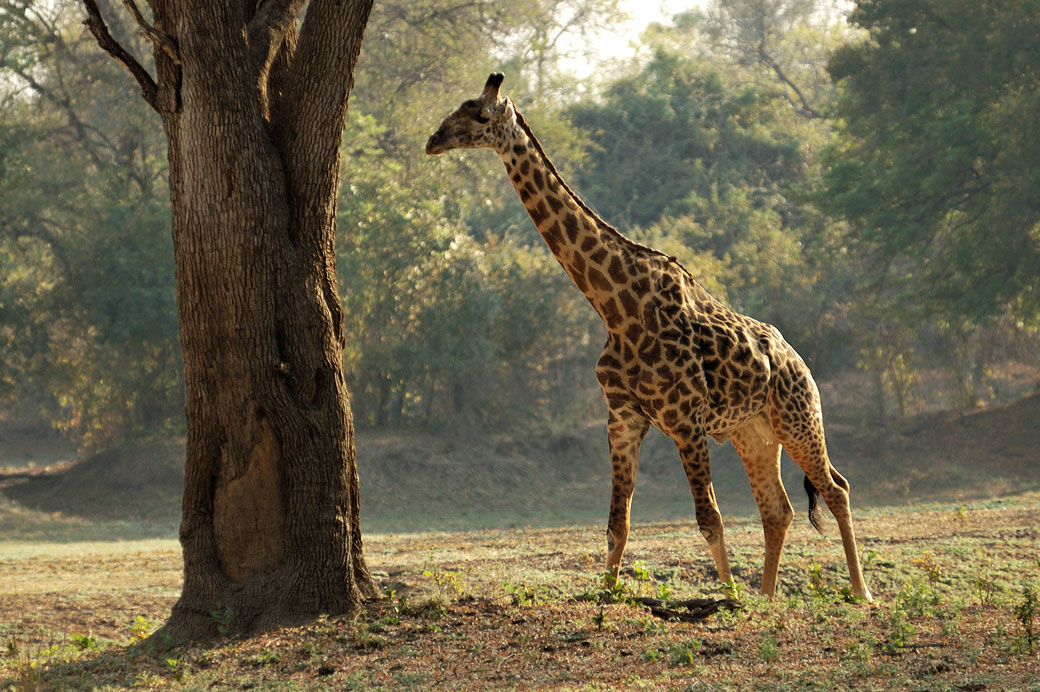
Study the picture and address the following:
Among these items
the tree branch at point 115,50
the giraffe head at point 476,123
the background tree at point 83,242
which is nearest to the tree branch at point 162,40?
the tree branch at point 115,50

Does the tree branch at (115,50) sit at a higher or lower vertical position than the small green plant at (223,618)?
higher

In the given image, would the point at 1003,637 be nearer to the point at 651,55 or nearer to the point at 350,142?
the point at 350,142

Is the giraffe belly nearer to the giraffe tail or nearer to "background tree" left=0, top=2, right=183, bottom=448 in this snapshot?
the giraffe tail

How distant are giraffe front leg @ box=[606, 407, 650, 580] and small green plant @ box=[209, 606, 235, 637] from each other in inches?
94.5

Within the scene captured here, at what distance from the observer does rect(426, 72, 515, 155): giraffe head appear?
6.73 m

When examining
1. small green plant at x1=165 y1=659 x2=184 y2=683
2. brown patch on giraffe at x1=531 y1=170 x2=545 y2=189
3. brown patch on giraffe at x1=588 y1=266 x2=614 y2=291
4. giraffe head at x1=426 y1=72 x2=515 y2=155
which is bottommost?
small green plant at x1=165 y1=659 x2=184 y2=683

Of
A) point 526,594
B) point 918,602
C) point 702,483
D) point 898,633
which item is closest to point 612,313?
point 702,483

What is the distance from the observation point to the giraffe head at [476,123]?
6727 millimetres

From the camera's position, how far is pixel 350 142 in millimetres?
24016

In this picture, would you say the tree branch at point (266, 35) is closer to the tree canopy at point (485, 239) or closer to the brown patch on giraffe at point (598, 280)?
the brown patch on giraffe at point (598, 280)

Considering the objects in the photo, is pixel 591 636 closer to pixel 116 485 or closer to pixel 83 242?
pixel 116 485

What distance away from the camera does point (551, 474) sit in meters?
22.8

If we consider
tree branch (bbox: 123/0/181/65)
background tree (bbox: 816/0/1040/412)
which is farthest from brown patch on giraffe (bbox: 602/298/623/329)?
background tree (bbox: 816/0/1040/412)

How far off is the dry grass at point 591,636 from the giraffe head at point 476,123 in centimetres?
293
